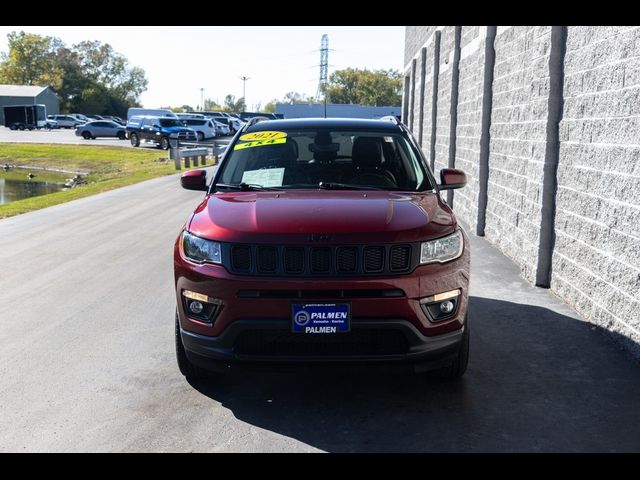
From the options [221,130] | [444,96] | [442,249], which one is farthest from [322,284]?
[221,130]

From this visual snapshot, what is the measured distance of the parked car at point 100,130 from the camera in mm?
57781

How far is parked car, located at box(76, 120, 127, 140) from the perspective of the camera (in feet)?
190

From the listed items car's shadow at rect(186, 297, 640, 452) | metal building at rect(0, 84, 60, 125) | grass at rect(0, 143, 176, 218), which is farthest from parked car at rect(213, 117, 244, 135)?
car's shadow at rect(186, 297, 640, 452)

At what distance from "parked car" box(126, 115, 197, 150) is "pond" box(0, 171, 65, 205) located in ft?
43.4

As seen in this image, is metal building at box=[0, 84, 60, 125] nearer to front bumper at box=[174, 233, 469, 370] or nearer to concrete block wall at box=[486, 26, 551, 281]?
concrete block wall at box=[486, 26, 551, 281]

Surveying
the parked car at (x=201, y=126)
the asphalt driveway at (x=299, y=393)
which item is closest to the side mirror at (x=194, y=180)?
the asphalt driveway at (x=299, y=393)

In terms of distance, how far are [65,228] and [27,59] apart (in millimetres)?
115576

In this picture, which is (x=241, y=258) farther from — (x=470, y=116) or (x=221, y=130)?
(x=221, y=130)

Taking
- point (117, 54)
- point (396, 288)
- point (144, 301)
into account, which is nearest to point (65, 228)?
point (144, 301)

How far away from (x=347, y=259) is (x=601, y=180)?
2986mm

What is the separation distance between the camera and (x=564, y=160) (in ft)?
23.5

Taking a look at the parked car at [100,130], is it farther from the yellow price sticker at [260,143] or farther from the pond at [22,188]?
the yellow price sticker at [260,143]
